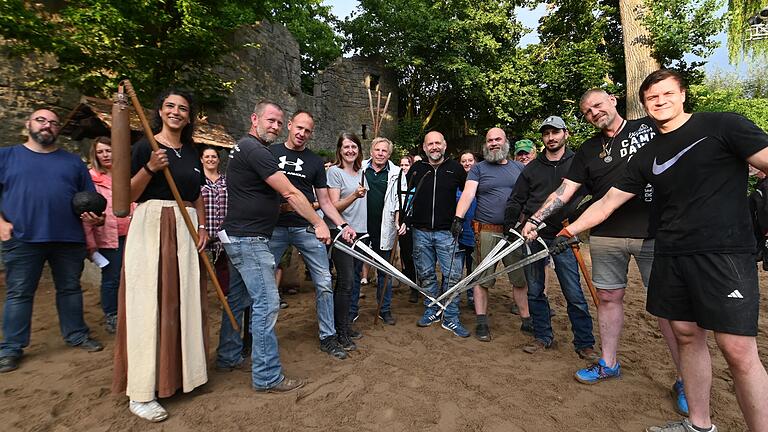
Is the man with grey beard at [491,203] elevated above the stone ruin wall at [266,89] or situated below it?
below

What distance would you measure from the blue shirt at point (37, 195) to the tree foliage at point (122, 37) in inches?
129

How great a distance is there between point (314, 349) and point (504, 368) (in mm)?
1623

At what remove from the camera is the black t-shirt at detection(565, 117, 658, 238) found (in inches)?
108

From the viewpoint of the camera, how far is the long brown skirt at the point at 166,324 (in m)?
2.39

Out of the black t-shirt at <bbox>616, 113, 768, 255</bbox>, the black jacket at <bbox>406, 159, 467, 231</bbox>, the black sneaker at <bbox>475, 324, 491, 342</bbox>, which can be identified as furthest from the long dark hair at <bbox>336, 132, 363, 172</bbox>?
the black t-shirt at <bbox>616, 113, 768, 255</bbox>

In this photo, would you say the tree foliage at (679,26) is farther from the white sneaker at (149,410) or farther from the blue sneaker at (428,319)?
the white sneaker at (149,410)

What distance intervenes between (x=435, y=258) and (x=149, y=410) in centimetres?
276

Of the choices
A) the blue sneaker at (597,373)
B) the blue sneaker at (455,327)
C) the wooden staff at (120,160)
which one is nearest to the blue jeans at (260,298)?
the wooden staff at (120,160)

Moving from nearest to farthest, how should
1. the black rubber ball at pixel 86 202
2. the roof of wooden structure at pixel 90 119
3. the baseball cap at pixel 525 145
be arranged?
1. the black rubber ball at pixel 86 202
2. the baseball cap at pixel 525 145
3. the roof of wooden structure at pixel 90 119

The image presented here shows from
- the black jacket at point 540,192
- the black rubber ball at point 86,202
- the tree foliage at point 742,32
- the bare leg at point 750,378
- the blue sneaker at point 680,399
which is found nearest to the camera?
the bare leg at point 750,378

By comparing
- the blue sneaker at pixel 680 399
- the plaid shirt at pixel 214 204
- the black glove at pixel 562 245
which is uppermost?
the plaid shirt at pixel 214 204

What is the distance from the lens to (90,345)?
11.1ft

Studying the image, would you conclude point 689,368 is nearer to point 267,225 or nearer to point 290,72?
point 267,225

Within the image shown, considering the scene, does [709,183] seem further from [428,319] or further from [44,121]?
[44,121]
